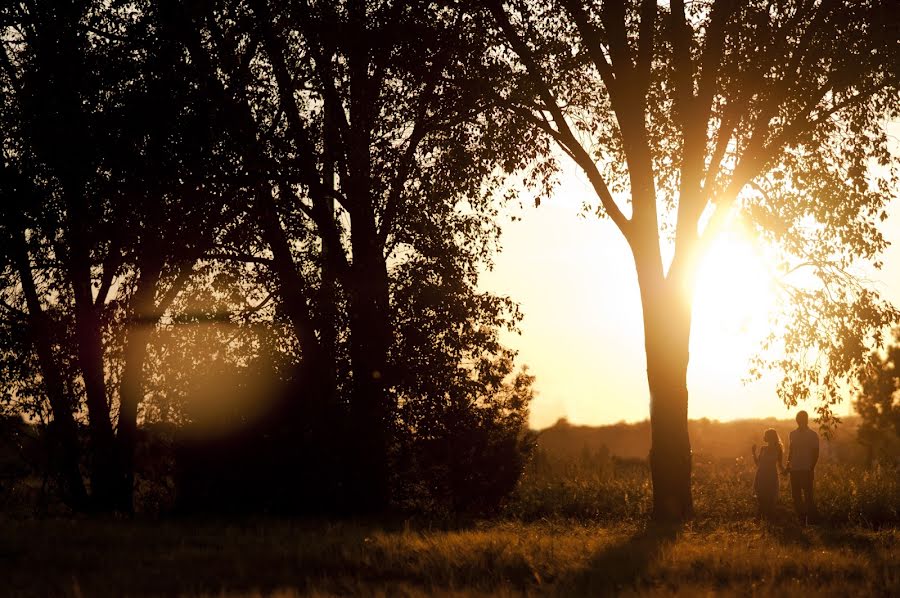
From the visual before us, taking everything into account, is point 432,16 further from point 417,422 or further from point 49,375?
point 49,375

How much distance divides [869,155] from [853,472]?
8837 millimetres

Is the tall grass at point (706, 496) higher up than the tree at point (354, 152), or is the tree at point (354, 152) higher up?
Answer: the tree at point (354, 152)

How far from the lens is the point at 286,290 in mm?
18672

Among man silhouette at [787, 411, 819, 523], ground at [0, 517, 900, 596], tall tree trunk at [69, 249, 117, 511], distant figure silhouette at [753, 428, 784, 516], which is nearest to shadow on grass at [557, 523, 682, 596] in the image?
ground at [0, 517, 900, 596]

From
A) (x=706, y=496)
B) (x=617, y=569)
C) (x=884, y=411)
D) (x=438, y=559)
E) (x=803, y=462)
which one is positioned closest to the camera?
(x=617, y=569)

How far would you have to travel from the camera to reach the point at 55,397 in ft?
70.9

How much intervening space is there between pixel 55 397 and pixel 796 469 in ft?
50.0

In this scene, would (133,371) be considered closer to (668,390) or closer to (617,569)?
(668,390)

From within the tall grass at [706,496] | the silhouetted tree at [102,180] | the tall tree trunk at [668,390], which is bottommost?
the tall grass at [706,496]

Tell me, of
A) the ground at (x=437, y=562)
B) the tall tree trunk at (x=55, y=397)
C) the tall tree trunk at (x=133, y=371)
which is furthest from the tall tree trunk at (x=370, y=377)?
the tall tree trunk at (x=55, y=397)

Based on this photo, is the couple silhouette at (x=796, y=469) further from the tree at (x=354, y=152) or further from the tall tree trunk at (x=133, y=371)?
the tall tree trunk at (x=133, y=371)

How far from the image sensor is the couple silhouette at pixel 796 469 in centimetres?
1864

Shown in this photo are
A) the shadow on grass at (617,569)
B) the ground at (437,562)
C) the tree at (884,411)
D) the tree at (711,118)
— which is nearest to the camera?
the shadow on grass at (617,569)

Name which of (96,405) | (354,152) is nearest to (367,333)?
(354,152)
